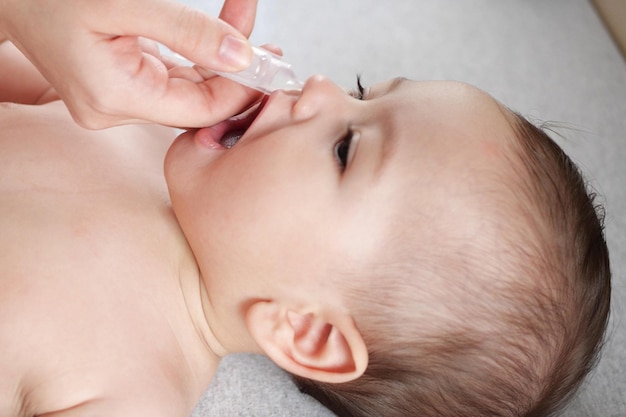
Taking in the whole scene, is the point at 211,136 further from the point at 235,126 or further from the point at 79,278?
the point at 79,278

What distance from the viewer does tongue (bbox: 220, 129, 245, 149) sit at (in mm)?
961

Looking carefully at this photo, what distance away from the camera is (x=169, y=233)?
100 centimetres

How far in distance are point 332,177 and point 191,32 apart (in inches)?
9.8

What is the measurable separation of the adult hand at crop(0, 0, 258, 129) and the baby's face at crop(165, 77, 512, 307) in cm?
8

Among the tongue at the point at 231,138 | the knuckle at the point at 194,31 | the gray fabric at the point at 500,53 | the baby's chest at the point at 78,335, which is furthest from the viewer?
the gray fabric at the point at 500,53

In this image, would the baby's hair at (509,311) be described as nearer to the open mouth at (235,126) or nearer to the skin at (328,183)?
Result: the skin at (328,183)

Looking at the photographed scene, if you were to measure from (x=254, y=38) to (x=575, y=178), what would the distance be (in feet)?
2.96

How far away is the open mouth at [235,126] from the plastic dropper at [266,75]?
0.15ft

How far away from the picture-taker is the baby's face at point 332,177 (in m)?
0.84

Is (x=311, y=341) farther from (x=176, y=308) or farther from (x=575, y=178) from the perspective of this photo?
(x=575, y=178)

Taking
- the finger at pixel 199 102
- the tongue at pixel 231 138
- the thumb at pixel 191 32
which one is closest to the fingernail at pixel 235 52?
the thumb at pixel 191 32

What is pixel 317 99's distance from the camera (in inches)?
35.2

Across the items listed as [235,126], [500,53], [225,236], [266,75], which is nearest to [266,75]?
[266,75]

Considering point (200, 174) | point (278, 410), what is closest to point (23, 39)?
point (200, 174)
